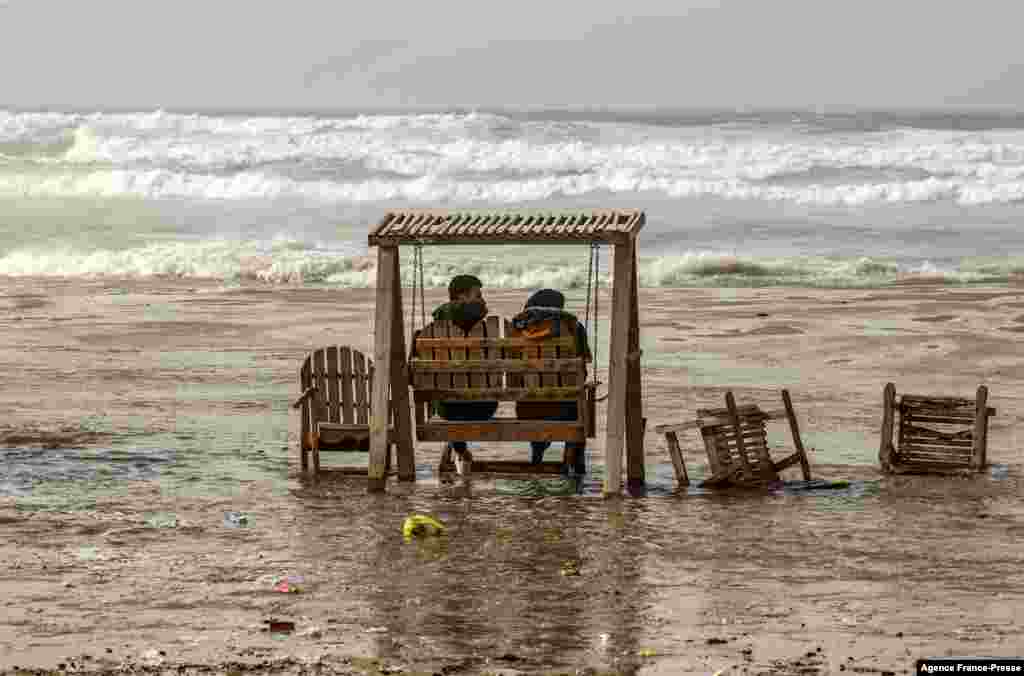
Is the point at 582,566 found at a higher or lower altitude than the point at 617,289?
lower

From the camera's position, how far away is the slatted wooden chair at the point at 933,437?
1332 cm

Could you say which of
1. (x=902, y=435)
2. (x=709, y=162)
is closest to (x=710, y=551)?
(x=902, y=435)

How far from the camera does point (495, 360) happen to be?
12609mm

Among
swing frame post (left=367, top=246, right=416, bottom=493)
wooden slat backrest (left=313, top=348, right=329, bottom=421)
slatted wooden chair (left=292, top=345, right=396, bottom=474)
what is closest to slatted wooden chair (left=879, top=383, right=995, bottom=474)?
swing frame post (left=367, top=246, right=416, bottom=493)

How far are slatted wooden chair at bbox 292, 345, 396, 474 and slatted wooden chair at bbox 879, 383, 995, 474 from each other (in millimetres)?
3541

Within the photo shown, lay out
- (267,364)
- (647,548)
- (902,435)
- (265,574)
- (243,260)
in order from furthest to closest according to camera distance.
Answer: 1. (243,260)
2. (267,364)
3. (902,435)
4. (647,548)
5. (265,574)

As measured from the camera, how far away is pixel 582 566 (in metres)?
10.5

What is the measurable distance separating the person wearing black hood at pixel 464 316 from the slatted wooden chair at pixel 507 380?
10.0 inches

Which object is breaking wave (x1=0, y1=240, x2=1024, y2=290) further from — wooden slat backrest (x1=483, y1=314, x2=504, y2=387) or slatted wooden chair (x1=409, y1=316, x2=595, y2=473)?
slatted wooden chair (x1=409, y1=316, x2=595, y2=473)

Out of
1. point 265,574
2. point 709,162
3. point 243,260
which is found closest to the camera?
point 265,574

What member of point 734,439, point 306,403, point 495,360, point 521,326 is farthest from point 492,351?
point 734,439

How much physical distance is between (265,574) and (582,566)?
175cm

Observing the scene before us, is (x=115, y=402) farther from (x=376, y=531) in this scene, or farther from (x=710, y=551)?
(x=710, y=551)

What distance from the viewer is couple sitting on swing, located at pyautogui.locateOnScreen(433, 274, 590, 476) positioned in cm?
1291
